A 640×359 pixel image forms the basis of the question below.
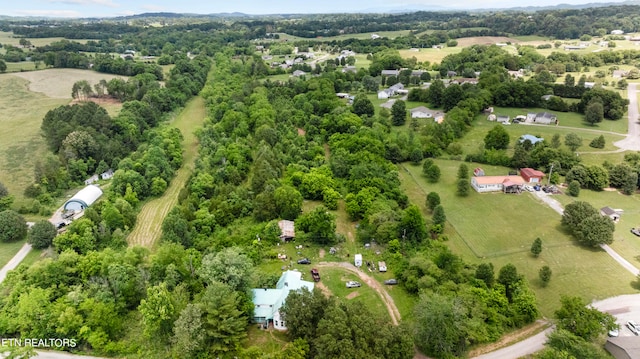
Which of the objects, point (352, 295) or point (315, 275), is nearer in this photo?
point (352, 295)

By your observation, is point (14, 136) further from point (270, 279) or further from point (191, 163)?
point (270, 279)

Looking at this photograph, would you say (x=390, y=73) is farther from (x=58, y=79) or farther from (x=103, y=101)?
(x=58, y=79)

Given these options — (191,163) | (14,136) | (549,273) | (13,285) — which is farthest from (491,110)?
(14,136)

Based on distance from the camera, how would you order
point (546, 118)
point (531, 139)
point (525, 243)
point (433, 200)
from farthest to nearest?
1. point (546, 118)
2. point (531, 139)
3. point (433, 200)
4. point (525, 243)

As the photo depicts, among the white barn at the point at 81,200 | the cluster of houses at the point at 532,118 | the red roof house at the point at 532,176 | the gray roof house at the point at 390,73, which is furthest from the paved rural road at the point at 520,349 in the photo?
the gray roof house at the point at 390,73

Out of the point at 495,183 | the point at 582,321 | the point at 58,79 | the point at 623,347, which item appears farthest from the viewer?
the point at 58,79

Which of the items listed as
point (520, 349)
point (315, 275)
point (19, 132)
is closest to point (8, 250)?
point (315, 275)

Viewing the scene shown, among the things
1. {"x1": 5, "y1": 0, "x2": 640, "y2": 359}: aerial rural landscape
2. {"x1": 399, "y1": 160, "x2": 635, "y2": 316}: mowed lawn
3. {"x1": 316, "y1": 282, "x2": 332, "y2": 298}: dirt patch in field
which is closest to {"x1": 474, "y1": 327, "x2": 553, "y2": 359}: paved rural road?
{"x1": 5, "y1": 0, "x2": 640, "y2": 359}: aerial rural landscape

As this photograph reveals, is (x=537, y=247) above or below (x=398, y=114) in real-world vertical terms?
below
